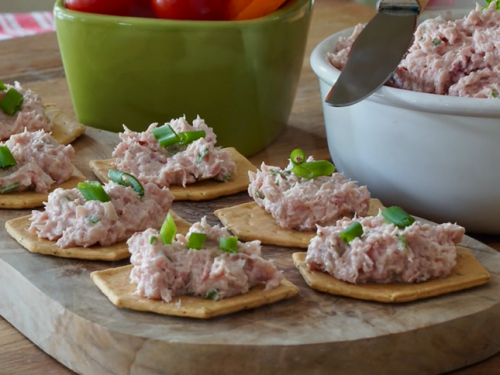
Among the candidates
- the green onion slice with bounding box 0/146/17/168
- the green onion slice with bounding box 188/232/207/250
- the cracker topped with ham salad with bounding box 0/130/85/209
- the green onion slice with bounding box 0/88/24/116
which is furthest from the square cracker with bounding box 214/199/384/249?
the green onion slice with bounding box 0/88/24/116

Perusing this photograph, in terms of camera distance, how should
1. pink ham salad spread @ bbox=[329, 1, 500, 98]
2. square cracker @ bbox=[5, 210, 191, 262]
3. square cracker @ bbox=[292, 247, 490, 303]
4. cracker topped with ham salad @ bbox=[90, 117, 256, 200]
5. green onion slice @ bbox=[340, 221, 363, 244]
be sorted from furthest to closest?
cracker topped with ham salad @ bbox=[90, 117, 256, 200] → pink ham salad spread @ bbox=[329, 1, 500, 98] → square cracker @ bbox=[5, 210, 191, 262] → green onion slice @ bbox=[340, 221, 363, 244] → square cracker @ bbox=[292, 247, 490, 303]

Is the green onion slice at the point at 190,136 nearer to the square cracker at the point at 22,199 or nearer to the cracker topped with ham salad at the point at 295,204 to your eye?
the cracker topped with ham salad at the point at 295,204

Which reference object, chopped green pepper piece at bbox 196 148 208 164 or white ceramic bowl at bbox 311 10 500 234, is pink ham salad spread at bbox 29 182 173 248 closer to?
chopped green pepper piece at bbox 196 148 208 164

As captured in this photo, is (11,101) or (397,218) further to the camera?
(11,101)

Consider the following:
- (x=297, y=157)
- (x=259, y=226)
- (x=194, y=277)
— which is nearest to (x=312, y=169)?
(x=297, y=157)

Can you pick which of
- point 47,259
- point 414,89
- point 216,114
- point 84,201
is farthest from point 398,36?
point 47,259

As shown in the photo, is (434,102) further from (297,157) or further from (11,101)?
(11,101)

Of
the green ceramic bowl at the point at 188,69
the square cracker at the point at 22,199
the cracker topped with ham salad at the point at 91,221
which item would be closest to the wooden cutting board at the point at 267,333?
the cracker topped with ham salad at the point at 91,221
